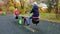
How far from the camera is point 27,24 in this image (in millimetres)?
18797

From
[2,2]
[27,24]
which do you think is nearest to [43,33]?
[27,24]

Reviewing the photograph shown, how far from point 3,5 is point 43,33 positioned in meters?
38.0

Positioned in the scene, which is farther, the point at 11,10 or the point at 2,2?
the point at 2,2

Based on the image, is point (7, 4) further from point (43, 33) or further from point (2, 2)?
point (43, 33)

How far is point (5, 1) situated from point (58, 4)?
2342 centimetres

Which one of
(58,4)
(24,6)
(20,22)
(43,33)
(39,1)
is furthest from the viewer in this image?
(39,1)

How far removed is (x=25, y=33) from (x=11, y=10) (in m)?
33.1

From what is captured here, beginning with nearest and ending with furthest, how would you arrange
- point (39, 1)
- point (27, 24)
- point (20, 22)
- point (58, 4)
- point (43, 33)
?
point (43, 33) → point (27, 24) → point (20, 22) → point (58, 4) → point (39, 1)

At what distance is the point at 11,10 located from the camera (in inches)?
1820

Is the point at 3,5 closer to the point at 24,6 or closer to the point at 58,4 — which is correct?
the point at 24,6

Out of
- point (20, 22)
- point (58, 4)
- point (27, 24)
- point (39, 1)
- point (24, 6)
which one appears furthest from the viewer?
point (39, 1)

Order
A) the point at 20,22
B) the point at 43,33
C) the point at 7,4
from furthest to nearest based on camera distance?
the point at 7,4 < the point at 20,22 < the point at 43,33

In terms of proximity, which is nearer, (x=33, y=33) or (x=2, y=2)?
(x=33, y=33)

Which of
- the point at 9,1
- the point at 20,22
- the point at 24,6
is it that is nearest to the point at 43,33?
the point at 20,22
